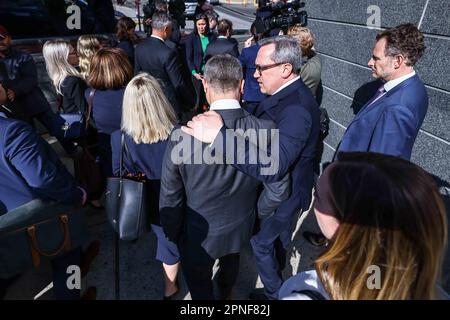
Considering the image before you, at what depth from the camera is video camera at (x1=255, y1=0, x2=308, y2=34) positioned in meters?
4.08

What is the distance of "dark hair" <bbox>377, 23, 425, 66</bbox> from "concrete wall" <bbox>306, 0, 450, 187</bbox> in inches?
21.6

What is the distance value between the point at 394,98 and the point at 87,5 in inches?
257

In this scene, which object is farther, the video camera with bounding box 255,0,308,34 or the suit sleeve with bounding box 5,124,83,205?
the video camera with bounding box 255,0,308,34

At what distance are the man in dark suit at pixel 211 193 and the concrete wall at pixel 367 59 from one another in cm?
144

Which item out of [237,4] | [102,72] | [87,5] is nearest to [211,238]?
[102,72]

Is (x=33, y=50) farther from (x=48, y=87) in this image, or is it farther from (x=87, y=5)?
(x=87, y=5)

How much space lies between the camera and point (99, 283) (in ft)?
8.64

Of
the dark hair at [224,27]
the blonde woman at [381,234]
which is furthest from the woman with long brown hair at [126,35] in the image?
the blonde woman at [381,234]

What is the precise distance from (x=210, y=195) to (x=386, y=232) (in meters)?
1.05

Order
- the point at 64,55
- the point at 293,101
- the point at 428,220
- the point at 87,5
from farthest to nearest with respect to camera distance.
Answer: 1. the point at 87,5
2. the point at 64,55
3. the point at 293,101
4. the point at 428,220

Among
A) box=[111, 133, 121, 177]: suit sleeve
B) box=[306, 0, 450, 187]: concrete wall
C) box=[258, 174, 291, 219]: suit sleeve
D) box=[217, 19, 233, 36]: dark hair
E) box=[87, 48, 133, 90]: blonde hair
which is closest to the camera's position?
box=[258, 174, 291, 219]: suit sleeve

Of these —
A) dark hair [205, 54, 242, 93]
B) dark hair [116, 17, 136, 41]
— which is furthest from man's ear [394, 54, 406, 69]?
dark hair [116, 17, 136, 41]

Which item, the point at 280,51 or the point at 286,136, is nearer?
the point at 286,136

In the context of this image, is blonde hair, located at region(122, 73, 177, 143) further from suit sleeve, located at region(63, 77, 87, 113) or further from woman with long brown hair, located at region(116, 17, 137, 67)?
woman with long brown hair, located at region(116, 17, 137, 67)
